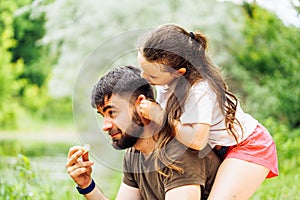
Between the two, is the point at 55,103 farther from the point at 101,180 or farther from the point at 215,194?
the point at 215,194

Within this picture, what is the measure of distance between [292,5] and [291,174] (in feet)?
5.97

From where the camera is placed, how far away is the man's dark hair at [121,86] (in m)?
2.75

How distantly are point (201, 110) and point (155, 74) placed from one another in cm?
26

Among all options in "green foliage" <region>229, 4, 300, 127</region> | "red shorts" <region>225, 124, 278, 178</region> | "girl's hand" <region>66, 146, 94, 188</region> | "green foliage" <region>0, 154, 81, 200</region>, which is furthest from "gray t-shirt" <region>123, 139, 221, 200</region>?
"green foliage" <region>229, 4, 300, 127</region>

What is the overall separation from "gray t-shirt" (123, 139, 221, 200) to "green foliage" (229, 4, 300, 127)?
5997 millimetres

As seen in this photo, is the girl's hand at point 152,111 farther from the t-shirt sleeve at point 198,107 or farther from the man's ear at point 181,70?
the man's ear at point 181,70

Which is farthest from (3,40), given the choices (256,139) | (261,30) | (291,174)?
(256,139)

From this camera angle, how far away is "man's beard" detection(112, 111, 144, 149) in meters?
2.76

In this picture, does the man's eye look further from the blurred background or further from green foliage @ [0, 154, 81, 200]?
green foliage @ [0, 154, 81, 200]

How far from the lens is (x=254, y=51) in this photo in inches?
468

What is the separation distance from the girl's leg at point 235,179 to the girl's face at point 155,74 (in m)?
0.46

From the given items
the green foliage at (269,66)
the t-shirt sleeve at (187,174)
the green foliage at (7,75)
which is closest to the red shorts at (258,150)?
the t-shirt sleeve at (187,174)

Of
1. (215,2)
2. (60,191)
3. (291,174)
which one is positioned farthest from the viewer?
(215,2)

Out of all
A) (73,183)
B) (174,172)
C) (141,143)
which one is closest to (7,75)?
(73,183)
